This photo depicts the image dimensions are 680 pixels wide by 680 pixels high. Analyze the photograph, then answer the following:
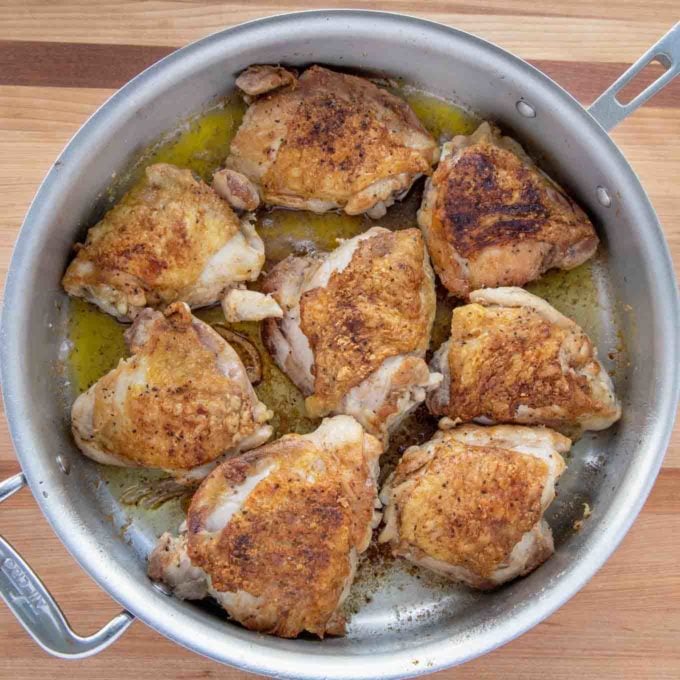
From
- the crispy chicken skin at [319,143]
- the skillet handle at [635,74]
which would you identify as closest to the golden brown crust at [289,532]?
the crispy chicken skin at [319,143]

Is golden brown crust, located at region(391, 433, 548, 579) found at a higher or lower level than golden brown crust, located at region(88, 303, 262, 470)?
higher

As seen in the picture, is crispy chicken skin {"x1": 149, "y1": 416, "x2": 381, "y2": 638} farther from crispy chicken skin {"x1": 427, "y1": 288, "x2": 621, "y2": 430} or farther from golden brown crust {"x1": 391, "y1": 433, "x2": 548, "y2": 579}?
crispy chicken skin {"x1": 427, "y1": 288, "x2": 621, "y2": 430}

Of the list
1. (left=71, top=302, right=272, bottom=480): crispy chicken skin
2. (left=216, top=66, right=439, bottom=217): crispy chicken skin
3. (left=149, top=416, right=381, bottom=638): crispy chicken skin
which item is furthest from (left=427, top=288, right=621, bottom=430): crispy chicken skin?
(left=71, top=302, right=272, bottom=480): crispy chicken skin

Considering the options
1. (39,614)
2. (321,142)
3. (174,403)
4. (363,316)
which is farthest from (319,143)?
(39,614)

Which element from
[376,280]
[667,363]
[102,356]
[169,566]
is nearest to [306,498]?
[169,566]

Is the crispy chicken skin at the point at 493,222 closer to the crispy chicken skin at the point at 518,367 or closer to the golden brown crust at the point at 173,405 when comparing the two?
the crispy chicken skin at the point at 518,367

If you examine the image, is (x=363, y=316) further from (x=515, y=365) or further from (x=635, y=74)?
(x=635, y=74)

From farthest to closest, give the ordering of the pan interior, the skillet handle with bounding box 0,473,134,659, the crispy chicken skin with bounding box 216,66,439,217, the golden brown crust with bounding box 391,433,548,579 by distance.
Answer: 1. the pan interior
2. the crispy chicken skin with bounding box 216,66,439,217
3. the golden brown crust with bounding box 391,433,548,579
4. the skillet handle with bounding box 0,473,134,659
